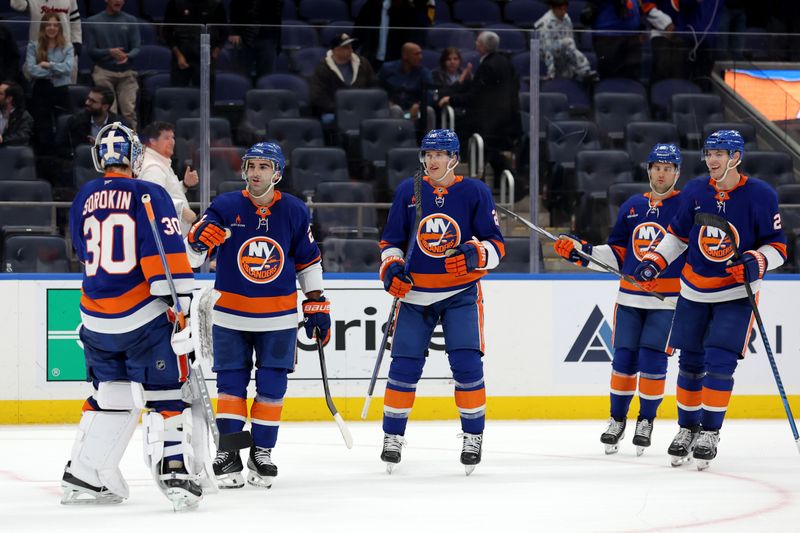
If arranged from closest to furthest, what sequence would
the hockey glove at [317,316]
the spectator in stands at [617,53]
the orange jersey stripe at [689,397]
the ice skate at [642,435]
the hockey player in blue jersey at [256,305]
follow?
the hockey player in blue jersey at [256,305] < the hockey glove at [317,316] < the orange jersey stripe at [689,397] < the ice skate at [642,435] < the spectator in stands at [617,53]

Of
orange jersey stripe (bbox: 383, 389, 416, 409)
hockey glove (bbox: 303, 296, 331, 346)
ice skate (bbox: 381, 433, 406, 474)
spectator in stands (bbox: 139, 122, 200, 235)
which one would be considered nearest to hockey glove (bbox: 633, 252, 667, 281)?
orange jersey stripe (bbox: 383, 389, 416, 409)

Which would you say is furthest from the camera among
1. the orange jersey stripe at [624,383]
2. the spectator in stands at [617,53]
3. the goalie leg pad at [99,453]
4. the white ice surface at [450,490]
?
the spectator in stands at [617,53]

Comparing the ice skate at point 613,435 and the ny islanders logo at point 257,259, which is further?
the ice skate at point 613,435

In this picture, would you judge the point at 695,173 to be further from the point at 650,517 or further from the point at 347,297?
Result: the point at 650,517

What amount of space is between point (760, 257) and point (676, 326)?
0.53 meters

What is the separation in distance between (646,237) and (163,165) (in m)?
2.56

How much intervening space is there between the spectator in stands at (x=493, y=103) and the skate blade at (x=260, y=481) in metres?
3.22

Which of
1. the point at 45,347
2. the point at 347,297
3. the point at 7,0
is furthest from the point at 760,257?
the point at 7,0

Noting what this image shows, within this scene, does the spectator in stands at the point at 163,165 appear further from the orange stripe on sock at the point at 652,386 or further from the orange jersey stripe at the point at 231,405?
the orange stripe on sock at the point at 652,386

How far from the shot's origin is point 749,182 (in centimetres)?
557

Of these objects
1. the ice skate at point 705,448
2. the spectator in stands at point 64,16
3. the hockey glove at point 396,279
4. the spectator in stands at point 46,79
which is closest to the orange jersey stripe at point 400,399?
the hockey glove at point 396,279

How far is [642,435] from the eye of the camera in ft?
20.0

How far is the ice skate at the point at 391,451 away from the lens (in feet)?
17.7

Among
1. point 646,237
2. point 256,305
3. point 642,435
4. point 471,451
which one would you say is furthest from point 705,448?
point 256,305
